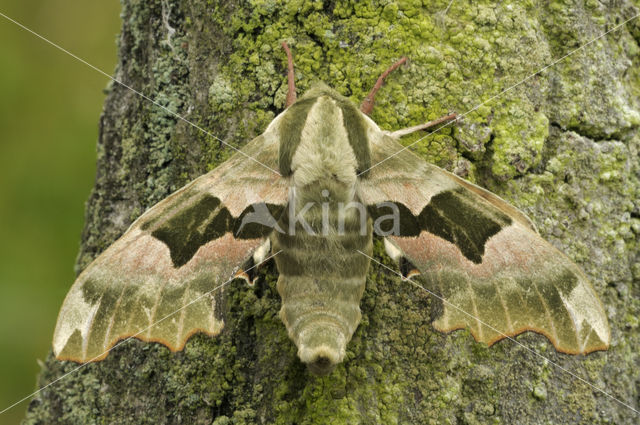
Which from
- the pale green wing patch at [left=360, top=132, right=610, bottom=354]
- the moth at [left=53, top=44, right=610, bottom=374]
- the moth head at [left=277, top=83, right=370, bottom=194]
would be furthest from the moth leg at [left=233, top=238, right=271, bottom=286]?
the pale green wing patch at [left=360, top=132, right=610, bottom=354]

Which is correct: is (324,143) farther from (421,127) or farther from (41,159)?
(41,159)

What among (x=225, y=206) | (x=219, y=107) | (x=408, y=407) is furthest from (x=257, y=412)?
(x=219, y=107)

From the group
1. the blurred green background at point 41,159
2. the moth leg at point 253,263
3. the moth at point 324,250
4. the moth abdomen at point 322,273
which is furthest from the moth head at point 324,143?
the blurred green background at point 41,159

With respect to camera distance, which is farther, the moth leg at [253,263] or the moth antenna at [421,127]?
the moth antenna at [421,127]

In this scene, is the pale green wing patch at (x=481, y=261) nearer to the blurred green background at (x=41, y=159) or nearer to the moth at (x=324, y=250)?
the moth at (x=324, y=250)

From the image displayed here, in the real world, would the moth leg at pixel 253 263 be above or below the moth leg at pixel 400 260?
above

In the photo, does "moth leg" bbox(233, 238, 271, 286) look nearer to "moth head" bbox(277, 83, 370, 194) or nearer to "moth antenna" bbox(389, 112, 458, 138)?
"moth head" bbox(277, 83, 370, 194)
